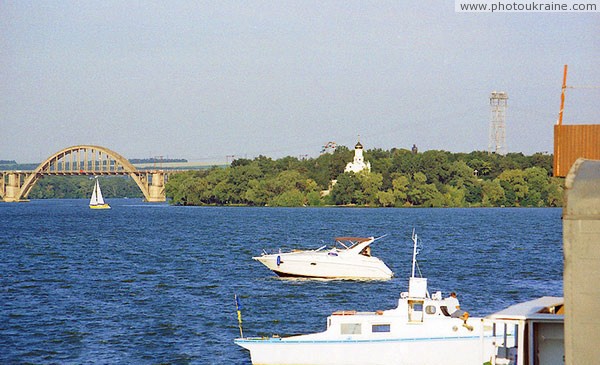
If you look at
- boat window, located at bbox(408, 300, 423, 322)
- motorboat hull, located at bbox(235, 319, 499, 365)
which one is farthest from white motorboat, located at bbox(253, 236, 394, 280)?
motorboat hull, located at bbox(235, 319, 499, 365)

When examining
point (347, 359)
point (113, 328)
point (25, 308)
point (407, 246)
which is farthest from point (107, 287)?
point (407, 246)

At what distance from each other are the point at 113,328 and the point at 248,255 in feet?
136

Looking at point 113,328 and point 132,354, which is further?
point 113,328

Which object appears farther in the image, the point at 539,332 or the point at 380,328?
the point at 380,328

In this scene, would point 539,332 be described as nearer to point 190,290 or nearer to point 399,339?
point 399,339

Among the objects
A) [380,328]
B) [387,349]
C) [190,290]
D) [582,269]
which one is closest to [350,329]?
[380,328]

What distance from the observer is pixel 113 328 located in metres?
39.7

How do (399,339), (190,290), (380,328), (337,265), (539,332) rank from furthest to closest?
1. (337,265)
2. (190,290)
3. (380,328)
4. (399,339)
5. (539,332)

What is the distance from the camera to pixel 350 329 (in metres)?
28.2

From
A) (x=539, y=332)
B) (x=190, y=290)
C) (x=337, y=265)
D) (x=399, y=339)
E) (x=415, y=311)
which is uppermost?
(x=539, y=332)

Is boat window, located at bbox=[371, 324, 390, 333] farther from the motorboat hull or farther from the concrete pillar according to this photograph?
the concrete pillar

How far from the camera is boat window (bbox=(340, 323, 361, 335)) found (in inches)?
1107

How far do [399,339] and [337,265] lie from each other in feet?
91.5

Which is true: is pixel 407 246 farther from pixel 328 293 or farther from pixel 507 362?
pixel 507 362
